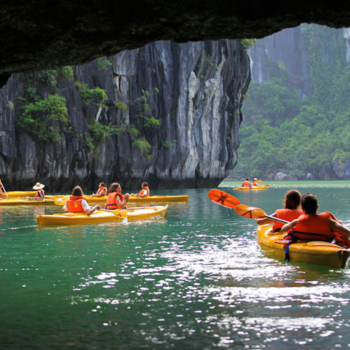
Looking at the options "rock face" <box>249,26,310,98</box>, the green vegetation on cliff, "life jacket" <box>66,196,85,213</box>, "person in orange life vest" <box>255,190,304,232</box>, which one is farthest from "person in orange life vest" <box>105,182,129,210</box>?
"rock face" <box>249,26,310,98</box>

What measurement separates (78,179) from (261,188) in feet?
56.0

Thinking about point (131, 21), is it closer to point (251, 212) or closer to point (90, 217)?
point (251, 212)

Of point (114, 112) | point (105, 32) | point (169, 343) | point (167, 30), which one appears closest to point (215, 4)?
point (167, 30)

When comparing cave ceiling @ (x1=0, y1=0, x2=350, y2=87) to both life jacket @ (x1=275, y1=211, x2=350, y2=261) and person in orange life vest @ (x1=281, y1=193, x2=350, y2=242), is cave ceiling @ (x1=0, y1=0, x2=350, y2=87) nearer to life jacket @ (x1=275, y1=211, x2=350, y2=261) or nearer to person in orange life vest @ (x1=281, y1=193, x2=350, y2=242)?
person in orange life vest @ (x1=281, y1=193, x2=350, y2=242)

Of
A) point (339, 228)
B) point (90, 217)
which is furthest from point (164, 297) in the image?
point (90, 217)

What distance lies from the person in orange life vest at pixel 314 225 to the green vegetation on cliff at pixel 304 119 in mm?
93137

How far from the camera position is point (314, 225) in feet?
26.6

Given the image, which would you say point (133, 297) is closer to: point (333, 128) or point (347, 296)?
point (347, 296)

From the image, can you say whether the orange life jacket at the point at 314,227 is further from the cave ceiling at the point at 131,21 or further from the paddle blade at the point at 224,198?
the cave ceiling at the point at 131,21

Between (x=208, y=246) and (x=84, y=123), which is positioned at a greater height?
(x=84, y=123)

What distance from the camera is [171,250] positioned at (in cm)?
1011

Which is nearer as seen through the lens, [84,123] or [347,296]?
[347,296]

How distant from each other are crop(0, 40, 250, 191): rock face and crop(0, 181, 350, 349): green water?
20684 mm

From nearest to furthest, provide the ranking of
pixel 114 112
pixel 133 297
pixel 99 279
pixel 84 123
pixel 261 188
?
pixel 133 297
pixel 99 279
pixel 84 123
pixel 114 112
pixel 261 188
